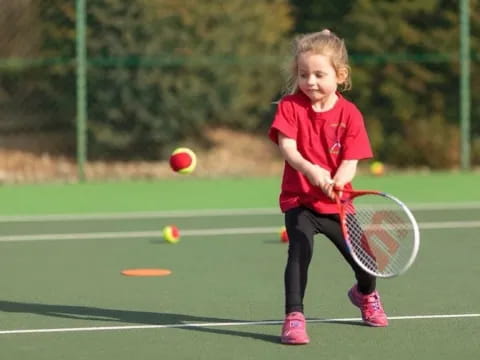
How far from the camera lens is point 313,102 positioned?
229 inches

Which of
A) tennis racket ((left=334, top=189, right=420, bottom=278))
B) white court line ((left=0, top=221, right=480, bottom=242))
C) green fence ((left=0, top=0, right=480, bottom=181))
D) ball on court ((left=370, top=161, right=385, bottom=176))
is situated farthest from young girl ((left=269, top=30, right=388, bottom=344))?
ball on court ((left=370, top=161, right=385, bottom=176))

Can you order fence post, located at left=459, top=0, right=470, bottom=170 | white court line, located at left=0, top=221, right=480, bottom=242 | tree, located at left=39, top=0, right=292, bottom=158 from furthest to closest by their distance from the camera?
fence post, located at left=459, top=0, right=470, bottom=170
tree, located at left=39, top=0, right=292, bottom=158
white court line, located at left=0, top=221, right=480, bottom=242

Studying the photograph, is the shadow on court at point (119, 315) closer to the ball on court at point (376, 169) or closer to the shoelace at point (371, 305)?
the shoelace at point (371, 305)

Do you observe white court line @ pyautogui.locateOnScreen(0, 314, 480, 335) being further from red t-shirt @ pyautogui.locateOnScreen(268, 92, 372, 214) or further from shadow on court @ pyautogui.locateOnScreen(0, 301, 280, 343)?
red t-shirt @ pyautogui.locateOnScreen(268, 92, 372, 214)

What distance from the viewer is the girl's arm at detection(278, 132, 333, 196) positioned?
563 centimetres

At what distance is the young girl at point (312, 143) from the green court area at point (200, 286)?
0.34m

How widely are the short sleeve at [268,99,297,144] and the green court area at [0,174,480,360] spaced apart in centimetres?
86

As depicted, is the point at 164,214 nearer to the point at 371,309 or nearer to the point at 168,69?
the point at 168,69

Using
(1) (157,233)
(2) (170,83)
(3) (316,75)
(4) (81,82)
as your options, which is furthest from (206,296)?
(2) (170,83)

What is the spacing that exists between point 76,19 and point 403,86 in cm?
368

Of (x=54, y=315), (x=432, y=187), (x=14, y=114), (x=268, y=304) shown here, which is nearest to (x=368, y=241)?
(x=268, y=304)

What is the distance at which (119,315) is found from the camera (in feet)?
20.8

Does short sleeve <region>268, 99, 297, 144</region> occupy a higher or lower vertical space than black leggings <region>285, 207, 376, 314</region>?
higher

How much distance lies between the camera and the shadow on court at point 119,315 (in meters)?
5.98
